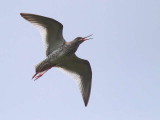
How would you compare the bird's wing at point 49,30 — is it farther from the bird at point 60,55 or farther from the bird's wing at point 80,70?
the bird's wing at point 80,70

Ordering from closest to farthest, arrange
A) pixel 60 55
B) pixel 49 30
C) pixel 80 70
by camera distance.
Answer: pixel 60 55 → pixel 49 30 → pixel 80 70

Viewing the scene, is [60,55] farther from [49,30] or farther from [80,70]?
[80,70]

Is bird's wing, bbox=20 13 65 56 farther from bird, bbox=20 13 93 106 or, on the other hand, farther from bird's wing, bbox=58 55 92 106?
bird's wing, bbox=58 55 92 106

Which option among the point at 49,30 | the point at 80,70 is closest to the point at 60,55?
the point at 49,30

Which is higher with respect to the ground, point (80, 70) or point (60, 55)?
point (60, 55)

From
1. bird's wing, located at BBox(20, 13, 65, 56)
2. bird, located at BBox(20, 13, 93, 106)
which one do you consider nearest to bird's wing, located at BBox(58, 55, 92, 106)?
bird, located at BBox(20, 13, 93, 106)

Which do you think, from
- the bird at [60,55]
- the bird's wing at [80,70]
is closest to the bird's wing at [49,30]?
the bird at [60,55]

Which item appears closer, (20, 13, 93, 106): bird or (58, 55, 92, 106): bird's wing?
(20, 13, 93, 106): bird

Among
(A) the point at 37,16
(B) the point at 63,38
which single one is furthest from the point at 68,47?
(A) the point at 37,16
